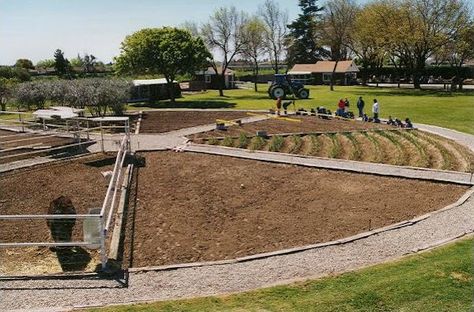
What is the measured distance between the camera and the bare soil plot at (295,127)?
24078 millimetres

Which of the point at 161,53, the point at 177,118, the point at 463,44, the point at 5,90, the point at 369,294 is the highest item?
the point at 463,44

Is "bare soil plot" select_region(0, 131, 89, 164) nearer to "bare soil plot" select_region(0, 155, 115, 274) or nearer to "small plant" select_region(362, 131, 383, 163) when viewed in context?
"bare soil plot" select_region(0, 155, 115, 274)

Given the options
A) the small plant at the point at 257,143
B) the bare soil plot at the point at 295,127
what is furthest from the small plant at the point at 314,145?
the small plant at the point at 257,143

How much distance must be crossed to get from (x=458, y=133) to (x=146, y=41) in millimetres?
25855

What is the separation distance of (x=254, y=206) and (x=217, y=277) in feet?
14.3

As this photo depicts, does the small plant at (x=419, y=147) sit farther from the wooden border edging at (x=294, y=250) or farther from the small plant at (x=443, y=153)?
the wooden border edging at (x=294, y=250)

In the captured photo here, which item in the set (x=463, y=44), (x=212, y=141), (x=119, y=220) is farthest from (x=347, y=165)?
(x=463, y=44)

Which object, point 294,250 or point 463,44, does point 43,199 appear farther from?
point 463,44

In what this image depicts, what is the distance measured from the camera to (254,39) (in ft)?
187

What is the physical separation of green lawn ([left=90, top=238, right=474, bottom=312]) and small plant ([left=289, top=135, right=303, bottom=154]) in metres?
11.2

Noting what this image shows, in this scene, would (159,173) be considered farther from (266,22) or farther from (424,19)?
(266,22)

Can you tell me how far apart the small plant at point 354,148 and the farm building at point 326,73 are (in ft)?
150

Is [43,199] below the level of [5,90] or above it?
below

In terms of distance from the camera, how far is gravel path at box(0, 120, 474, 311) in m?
8.19
